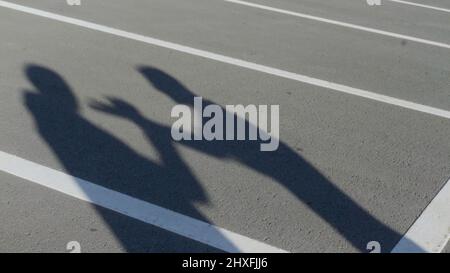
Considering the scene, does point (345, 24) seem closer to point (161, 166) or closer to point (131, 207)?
point (161, 166)

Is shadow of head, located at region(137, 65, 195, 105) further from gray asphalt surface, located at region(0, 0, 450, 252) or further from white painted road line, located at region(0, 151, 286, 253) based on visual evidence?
white painted road line, located at region(0, 151, 286, 253)

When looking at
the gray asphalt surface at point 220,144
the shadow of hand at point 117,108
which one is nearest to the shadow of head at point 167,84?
the gray asphalt surface at point 220,144

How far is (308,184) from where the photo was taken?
488cm

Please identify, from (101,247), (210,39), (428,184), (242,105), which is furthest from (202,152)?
(210,39)

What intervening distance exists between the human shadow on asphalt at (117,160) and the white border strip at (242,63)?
1984 mm

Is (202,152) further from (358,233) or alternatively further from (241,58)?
(241,58)

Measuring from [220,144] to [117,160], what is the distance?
999mm

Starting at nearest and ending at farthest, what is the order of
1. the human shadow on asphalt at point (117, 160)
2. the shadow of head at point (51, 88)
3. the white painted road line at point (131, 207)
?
the white painted road line at point (131, 207) < the human shadow on asphalt at point (117, 160) < the shadow of head at point (51, 88)

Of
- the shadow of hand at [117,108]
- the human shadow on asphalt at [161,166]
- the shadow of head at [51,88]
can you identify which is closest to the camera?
the human shadow on asphalt at [161,166]

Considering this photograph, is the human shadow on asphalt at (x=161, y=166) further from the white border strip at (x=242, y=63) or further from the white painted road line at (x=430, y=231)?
the white border strip at (x=242, y=63)

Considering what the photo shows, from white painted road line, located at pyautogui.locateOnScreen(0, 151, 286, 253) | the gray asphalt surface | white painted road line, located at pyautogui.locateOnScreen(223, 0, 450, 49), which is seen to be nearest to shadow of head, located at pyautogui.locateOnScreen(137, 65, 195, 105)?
the gray asphalt surface

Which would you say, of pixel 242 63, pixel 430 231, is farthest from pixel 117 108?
pixel 430 231

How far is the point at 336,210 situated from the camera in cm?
456

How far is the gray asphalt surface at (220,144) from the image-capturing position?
14.1 ft
